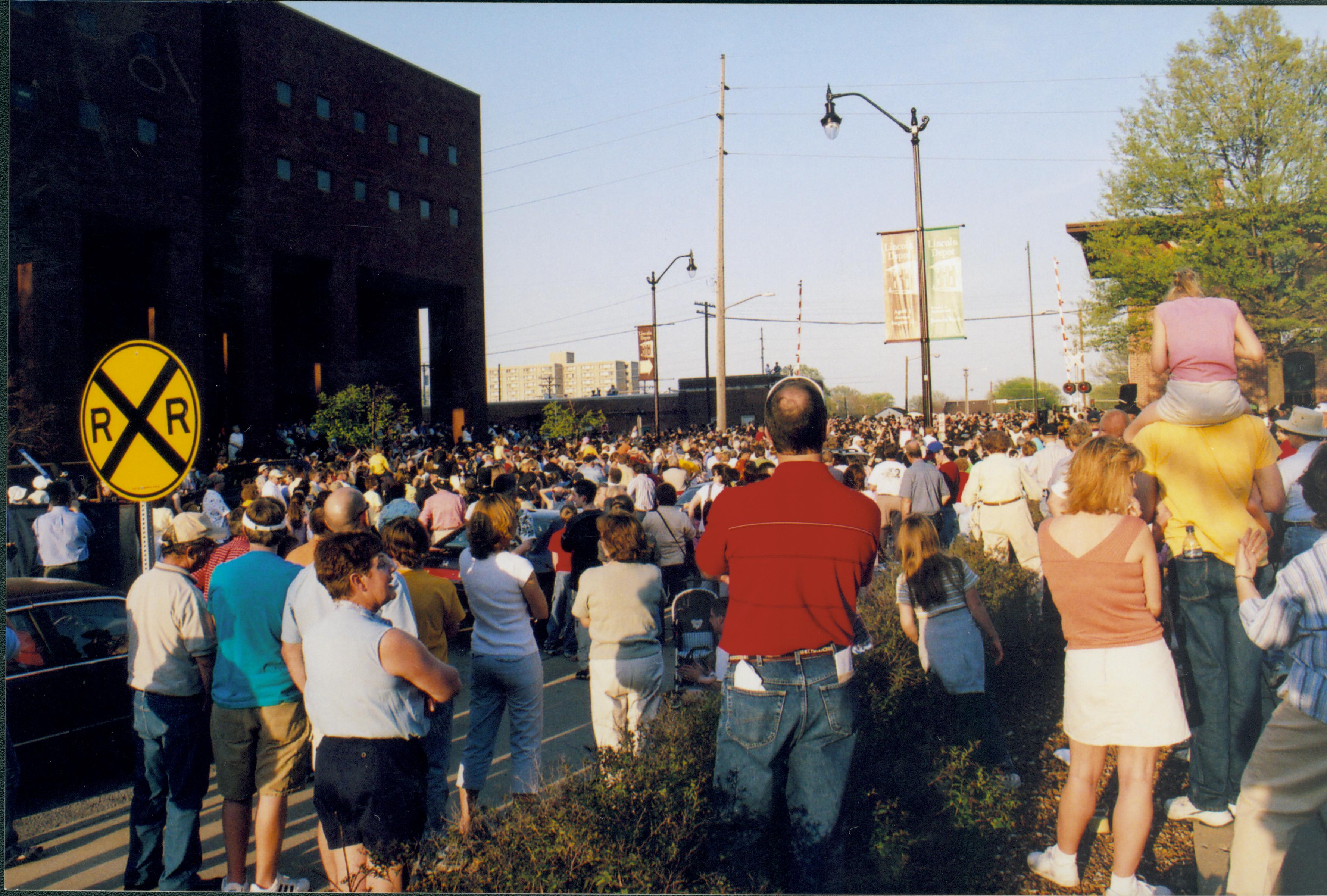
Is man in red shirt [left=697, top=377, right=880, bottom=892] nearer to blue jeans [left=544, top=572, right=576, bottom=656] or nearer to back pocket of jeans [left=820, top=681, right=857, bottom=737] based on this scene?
back pocket of jeans [left=820, top=681, right=857, bottom=737]

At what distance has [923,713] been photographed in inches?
A: 199

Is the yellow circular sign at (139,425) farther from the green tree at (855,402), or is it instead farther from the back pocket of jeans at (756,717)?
the green tree at (855,402)

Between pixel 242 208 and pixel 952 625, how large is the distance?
3396cm

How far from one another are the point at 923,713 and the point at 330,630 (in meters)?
3.33

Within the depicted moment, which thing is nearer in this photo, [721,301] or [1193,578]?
[1193,578]

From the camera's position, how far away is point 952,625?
5047 mm

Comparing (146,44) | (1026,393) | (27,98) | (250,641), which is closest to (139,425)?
(250,641)

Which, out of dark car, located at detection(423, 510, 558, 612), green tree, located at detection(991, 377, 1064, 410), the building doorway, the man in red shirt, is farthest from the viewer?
green tree, located at detection(991, 377, 1064, 410)

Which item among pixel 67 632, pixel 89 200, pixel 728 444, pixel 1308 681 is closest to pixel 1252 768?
pixel 1308 681

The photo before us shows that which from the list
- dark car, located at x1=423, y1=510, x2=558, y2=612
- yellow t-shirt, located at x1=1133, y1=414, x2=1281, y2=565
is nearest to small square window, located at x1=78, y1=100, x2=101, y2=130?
dark car, located at x1=423, y1=510, x2=558, y2=612

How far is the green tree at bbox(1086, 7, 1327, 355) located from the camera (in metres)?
22.0

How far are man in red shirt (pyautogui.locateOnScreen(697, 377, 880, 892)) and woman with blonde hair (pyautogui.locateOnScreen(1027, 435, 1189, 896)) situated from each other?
1.22 metres

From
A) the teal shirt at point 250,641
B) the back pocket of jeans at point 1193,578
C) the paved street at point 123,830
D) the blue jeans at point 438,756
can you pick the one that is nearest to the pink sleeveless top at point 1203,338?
the back pocket of jeans at point 1193,578

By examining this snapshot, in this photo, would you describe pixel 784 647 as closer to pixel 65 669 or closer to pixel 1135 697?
pixel 1135 697
